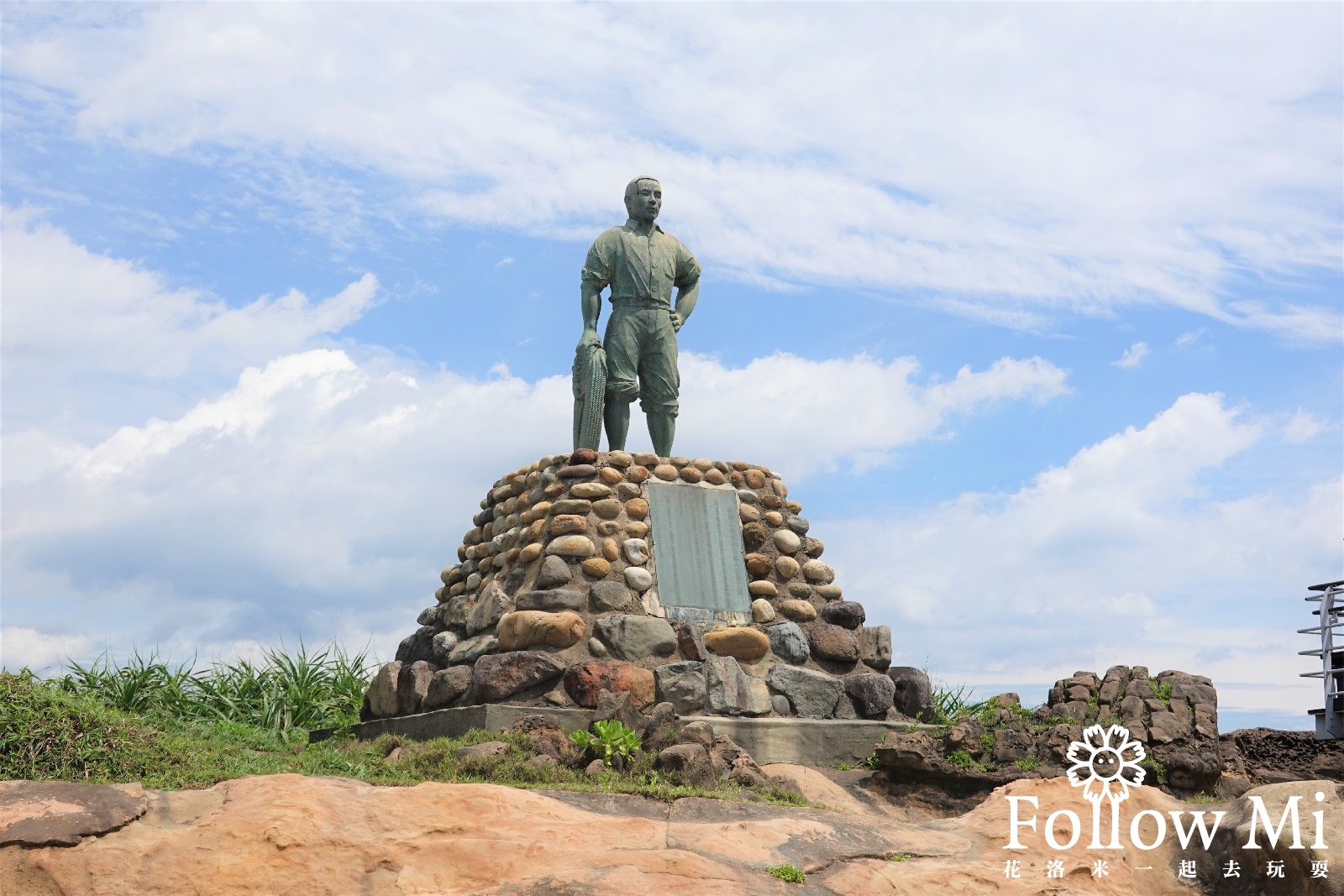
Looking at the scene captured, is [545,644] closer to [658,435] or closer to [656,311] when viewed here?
[658,435]

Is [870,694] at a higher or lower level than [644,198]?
lower

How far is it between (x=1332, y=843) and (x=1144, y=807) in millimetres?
1110

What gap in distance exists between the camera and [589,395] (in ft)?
34.1

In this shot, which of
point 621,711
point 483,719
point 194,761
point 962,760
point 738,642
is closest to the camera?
point 194,761

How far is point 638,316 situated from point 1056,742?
451 centimetres

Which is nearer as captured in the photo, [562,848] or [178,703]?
[562,848]

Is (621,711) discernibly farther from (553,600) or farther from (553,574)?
(553,574)

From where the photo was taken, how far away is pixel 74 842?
5.64 m

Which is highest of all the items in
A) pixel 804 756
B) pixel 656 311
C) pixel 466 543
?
pixel 656 311

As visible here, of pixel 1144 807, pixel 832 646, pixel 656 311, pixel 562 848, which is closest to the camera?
pixel 562 848

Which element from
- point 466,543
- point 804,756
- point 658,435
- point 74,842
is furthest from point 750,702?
point 74,842

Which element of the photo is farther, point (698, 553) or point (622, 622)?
point (698, 553)

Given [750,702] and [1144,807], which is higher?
[750,702]

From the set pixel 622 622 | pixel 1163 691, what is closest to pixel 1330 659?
pixel 1163 691
